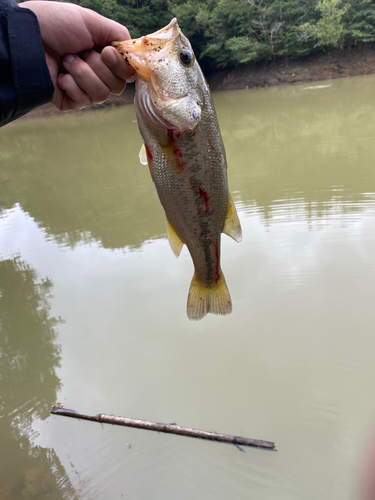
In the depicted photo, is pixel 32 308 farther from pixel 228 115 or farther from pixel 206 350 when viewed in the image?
pixel 228 115

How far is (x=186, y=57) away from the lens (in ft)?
4.71

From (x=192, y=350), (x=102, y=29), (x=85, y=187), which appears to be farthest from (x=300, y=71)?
(x=102, y=29)

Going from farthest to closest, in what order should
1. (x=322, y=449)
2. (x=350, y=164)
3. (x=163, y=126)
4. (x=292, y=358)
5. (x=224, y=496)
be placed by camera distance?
(x=350, y=164), (x=292, y=358), (x=322, y=449), (x=224, y=496), (x=163, y=126)

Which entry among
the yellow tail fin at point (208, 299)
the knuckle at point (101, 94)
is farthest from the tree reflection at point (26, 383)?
the knuckle at point (101, 94)

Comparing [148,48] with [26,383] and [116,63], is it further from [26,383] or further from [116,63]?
[26,383]

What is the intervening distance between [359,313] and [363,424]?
3.84 feet

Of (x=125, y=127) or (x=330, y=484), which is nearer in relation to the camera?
(x=330, y=484)

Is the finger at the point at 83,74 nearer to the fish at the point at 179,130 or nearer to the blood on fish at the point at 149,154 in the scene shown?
the fish at the point at 179,130

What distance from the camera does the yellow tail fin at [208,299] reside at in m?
1.90

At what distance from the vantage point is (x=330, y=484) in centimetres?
220

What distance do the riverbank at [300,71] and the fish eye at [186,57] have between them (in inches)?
986

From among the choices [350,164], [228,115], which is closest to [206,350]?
[350,164]

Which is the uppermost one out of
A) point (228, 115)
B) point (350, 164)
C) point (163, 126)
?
point (163, 126)

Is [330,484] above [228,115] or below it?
above
